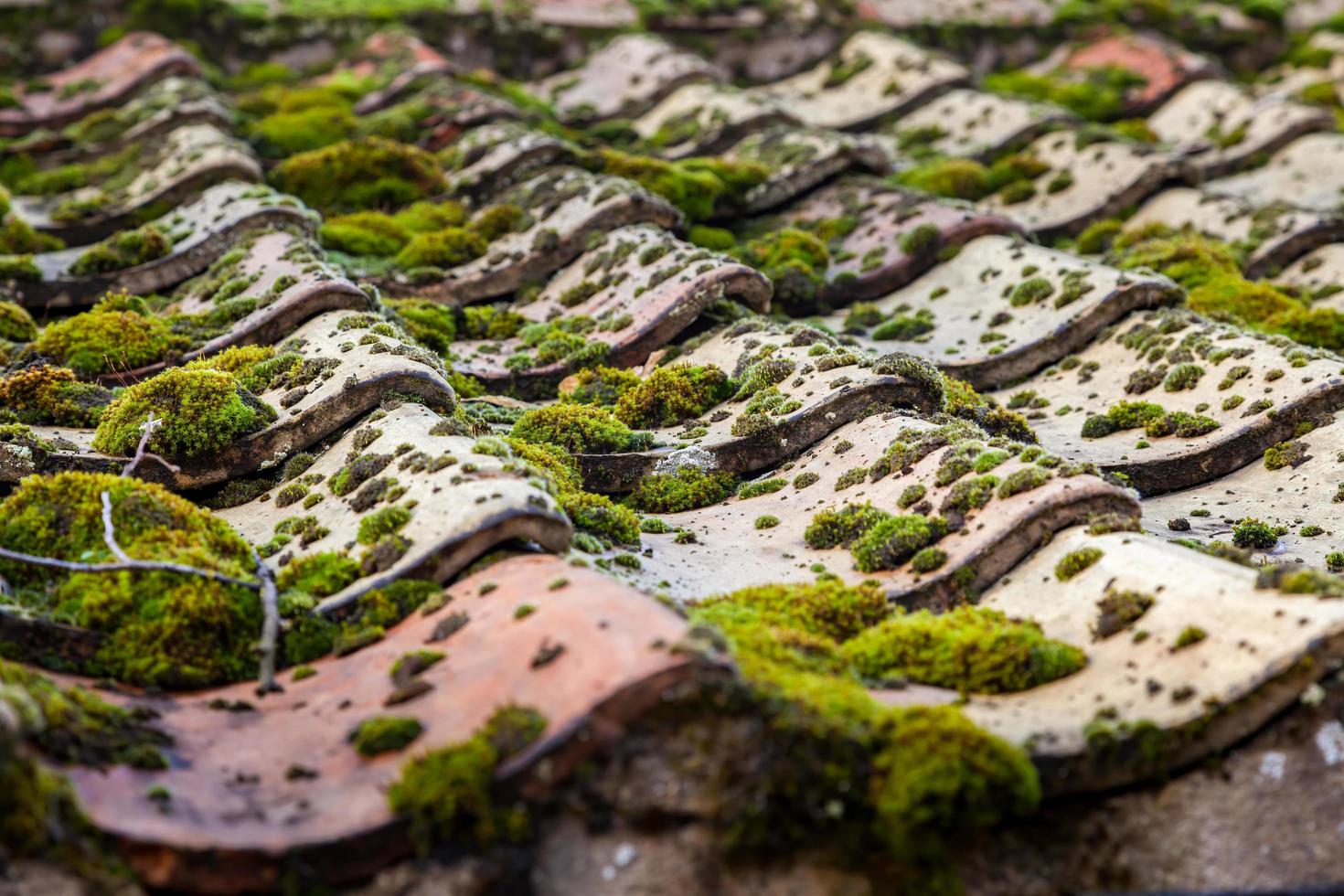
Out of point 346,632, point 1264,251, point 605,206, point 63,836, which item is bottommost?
point 1264,251

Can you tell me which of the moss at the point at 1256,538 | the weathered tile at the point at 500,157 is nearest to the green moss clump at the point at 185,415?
the moss at the point at 1256,538

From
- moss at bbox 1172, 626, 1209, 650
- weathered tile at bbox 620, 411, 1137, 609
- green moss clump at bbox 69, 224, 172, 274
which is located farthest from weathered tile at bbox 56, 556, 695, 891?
green moss clump at bbox 69, 224, 172, 274

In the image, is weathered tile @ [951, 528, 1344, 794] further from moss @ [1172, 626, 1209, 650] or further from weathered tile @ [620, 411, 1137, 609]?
weathered tile @ [620, 411, 1137, 609]

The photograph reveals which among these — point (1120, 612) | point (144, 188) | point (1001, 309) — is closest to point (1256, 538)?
point (1120, 612)

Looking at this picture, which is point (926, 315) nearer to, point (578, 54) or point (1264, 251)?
point (1264, 251)

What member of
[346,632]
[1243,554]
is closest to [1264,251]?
[1243,554]

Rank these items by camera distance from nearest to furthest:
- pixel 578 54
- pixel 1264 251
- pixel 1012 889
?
pixel 1012 889 < pixel 1264 251 < pixel 578 54
